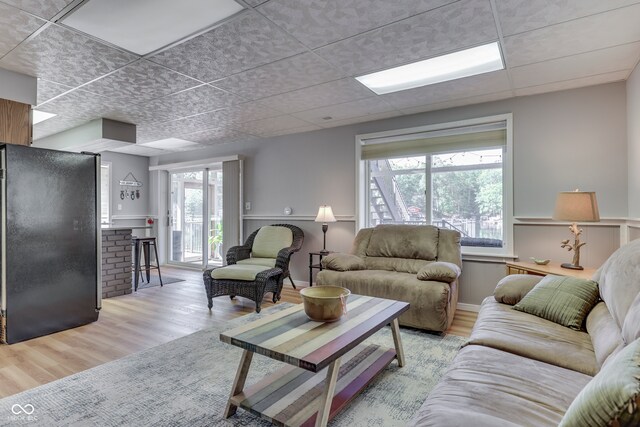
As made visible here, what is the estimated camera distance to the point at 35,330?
2912 mm

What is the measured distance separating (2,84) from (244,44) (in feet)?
7.26

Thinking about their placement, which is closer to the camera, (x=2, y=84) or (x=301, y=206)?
(x=2, y=84)

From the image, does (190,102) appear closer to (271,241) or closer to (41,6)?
(41,6)

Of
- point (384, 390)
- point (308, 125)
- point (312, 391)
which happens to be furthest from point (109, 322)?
point (308, 125)

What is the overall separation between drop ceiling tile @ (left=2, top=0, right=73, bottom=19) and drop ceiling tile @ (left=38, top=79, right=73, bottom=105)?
134cm

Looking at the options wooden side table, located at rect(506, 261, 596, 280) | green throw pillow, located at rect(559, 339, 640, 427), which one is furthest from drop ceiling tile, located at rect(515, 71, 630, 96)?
green throw pillow, located at rect(559, 339, 640, 427)

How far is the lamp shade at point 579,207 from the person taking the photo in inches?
105

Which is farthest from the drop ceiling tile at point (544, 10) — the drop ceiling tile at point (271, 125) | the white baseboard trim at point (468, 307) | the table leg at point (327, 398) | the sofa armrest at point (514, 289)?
the white baseboard trim at point (468, 307)

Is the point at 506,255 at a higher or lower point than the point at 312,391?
higher

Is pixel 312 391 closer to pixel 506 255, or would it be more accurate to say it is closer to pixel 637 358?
pixel 637 358

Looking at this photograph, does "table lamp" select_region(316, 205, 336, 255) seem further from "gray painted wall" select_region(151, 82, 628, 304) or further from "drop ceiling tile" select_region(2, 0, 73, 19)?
"drop ceiling tile" select_region(2, 0, 73, 19)

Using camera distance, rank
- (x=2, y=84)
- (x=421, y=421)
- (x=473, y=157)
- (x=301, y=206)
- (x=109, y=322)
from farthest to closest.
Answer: (x=301, y=206) → (x=473, y=157) → (x=109, y=322) → (x=2, y=84) → (x=421, y=421)

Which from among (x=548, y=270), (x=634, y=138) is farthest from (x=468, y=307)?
(x=634, y=138)

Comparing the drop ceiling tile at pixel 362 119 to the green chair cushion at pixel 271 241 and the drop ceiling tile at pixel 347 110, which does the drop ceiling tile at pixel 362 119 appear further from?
the green chair cushion at pixel 271 241
